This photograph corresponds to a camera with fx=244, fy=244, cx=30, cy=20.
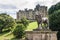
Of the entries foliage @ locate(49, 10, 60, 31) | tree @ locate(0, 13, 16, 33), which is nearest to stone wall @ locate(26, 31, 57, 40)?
foliage @ locate(49, 10, 60, 31)

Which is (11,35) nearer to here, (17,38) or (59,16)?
(17,38)

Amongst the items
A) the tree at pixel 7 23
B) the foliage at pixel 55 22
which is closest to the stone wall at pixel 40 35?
the foliage at pixel 55 22

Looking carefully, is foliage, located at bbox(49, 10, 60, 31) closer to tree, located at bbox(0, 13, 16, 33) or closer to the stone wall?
tree, located at bbox(0, 13, 16, 33)

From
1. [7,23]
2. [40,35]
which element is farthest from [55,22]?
[40,35]

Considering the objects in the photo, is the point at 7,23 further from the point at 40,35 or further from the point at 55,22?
the point at 40,35

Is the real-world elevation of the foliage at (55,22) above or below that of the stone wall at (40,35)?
below

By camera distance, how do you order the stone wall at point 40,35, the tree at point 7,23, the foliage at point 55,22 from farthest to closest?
the tree at point 7,23 < the foliage at point 55,22 < the stone wall at point 40,35

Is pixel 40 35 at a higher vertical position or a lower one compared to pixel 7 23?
higher

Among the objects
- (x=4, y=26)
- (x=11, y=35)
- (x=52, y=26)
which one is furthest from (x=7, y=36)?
(x=52, y=26)

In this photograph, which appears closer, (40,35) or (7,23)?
(40,35)

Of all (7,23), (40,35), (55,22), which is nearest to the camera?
(40,35)

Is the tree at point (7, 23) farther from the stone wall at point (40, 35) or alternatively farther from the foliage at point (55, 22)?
the stone wall at point (40, 35)

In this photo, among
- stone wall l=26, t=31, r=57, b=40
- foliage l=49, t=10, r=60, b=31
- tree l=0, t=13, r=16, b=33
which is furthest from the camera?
tree l=0, t=13, r=16, b=33

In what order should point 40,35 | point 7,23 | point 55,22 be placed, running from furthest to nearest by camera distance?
1. point 7,23
2. point 55,22
3. point 40,35
